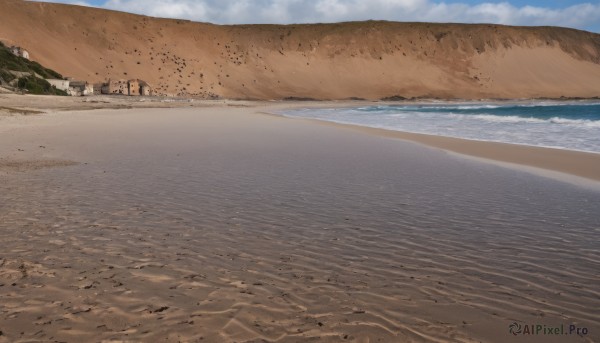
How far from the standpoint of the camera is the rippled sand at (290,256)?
10.1 feet

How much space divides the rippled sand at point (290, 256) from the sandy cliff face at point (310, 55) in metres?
65.0

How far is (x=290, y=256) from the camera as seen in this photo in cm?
431

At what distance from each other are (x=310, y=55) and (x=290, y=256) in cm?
9354

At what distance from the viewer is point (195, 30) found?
92.9m

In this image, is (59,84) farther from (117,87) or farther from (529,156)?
(529,156)

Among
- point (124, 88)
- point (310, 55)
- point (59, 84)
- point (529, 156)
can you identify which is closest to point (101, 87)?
point (124, 88)

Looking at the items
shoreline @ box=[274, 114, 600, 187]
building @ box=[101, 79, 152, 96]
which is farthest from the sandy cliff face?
shoreline @ box=[274, 114, 600, 187]

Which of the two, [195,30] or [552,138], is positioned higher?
[195,30]

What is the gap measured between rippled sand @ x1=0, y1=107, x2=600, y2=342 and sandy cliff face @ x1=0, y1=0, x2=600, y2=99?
65.0 meters

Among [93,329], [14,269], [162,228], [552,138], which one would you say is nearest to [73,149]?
[162,228]

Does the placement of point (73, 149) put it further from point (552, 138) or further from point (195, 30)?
point (195, 30)

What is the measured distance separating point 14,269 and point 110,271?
0.72 meters

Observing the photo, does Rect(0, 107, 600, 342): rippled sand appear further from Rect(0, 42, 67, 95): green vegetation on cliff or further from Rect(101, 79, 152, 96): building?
Rect(101, 79, 152, 96): building

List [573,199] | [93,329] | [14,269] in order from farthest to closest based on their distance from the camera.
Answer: [573,199] → [14,269] → [93,329]
